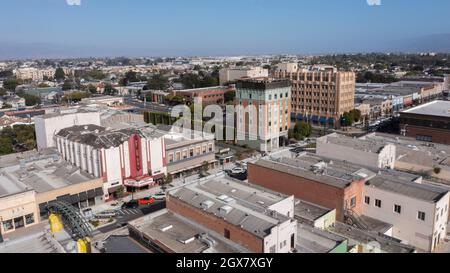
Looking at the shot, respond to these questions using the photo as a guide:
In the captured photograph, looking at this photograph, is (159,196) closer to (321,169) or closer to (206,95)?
(321,169)

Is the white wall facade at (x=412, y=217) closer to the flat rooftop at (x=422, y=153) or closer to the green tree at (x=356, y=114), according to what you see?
the flat rooftop at (x=422, y=153)

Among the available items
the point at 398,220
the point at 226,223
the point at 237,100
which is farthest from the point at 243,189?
the point at 237,100

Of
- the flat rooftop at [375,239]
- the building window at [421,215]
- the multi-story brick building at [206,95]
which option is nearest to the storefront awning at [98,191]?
the flat rooftop at [375,239]

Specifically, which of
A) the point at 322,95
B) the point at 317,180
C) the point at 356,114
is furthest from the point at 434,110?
the point at 317,180

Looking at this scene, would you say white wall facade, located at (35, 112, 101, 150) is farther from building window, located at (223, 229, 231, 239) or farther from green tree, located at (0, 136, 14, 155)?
building window, located at (223, 229, 231, 239)

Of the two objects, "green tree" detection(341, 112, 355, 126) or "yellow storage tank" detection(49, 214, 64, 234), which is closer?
"yellow storage tank" detection(49, 214, 64, 234)

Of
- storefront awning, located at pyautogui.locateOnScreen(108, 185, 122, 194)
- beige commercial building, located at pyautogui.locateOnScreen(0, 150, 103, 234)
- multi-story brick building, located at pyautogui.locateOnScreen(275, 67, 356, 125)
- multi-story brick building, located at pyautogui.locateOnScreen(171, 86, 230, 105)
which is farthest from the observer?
multi-story brick building, located at pyautogui.locateOnScreen(171, 86, 230, 105)

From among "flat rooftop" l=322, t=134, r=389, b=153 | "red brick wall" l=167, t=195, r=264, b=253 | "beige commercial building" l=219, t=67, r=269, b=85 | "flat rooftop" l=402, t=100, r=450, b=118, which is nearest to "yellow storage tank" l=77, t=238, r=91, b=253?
"red brick wall" l=167, t=195, r=264, b=253
